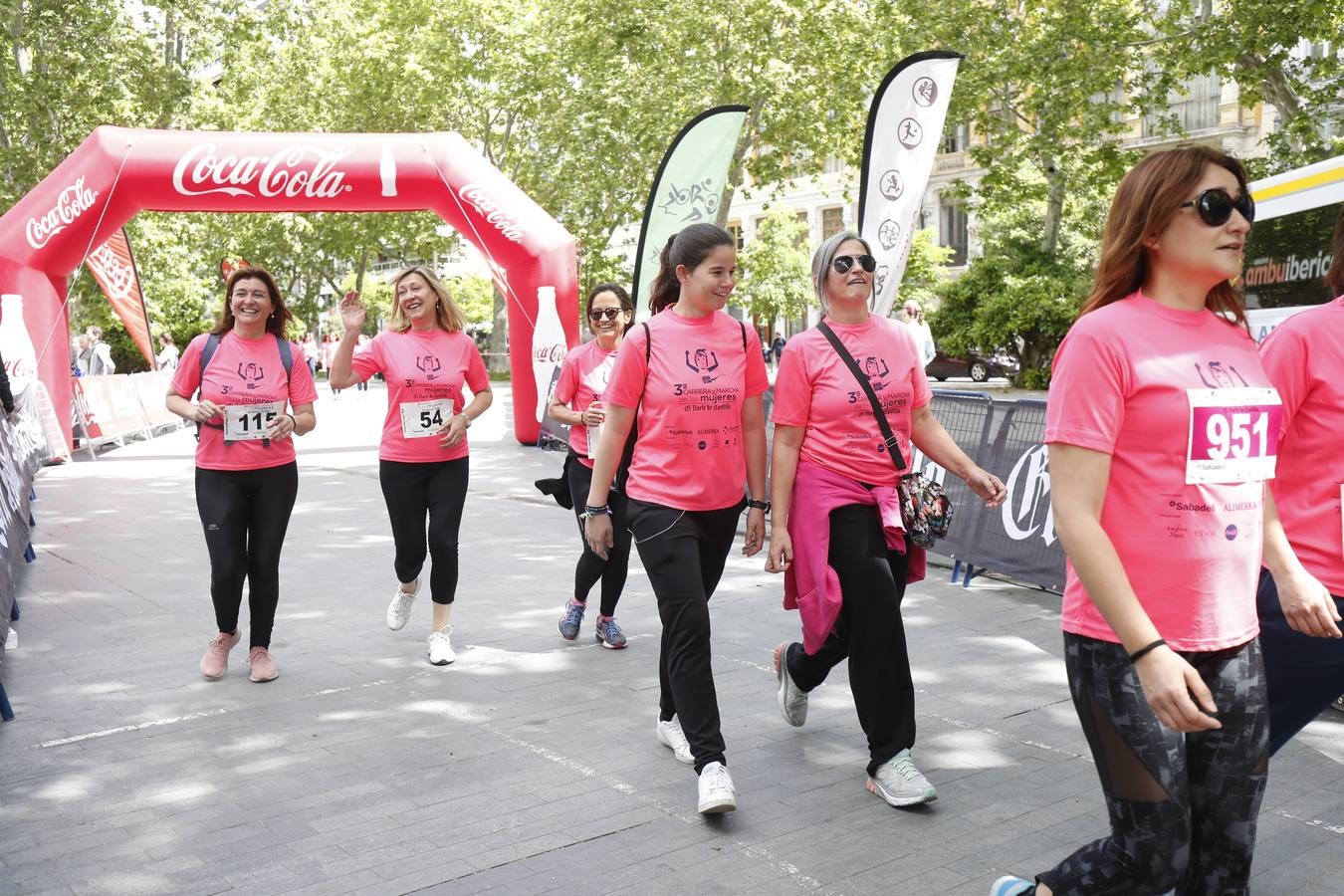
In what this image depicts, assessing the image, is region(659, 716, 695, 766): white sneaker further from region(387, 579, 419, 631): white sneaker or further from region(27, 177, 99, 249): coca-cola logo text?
region(27, 177, 99, 249): coca-cola logo text

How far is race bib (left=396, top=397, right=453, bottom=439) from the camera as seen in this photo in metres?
6.26

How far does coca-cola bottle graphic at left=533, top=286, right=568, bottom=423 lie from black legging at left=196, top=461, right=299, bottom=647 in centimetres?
1148

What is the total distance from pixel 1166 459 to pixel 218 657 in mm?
4888

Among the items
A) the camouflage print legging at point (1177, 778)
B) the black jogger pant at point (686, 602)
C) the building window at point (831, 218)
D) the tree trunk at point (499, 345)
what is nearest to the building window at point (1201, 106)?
the building window at point (831, 218)

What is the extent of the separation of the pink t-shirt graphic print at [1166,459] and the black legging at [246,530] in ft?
13.8

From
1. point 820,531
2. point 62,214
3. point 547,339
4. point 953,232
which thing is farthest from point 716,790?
point 953,232

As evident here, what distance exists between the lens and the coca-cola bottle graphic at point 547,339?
17.6 m

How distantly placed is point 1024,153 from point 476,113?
63.8 ft

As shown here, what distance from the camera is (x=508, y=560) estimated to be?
31.0 feet

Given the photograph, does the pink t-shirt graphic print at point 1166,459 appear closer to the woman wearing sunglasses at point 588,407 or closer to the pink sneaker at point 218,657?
the woman wearing sunglasses at point 588,407

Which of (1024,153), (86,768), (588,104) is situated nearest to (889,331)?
(86,768)

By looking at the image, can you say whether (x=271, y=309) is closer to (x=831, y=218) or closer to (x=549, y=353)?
(x=549, y=353)

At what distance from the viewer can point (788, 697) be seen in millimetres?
5043

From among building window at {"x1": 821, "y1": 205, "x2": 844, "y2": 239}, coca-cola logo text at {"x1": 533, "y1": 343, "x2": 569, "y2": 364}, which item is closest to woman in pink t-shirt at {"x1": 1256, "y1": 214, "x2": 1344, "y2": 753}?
coca-cola logo text at {"x1": 533, "y1": 343, "x2": 569, "y2": 364}
